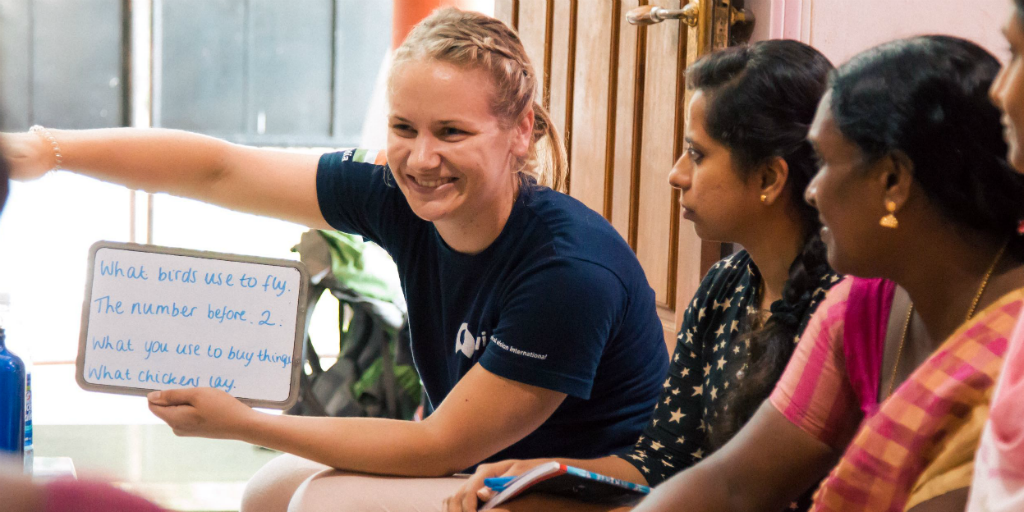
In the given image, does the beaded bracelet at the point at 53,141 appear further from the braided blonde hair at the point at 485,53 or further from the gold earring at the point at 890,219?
the gold earring at the point at 890,219

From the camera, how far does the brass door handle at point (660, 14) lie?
1899 mm

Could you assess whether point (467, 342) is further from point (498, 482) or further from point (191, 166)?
point (191, 166)

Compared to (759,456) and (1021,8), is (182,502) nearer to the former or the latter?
(759,456)

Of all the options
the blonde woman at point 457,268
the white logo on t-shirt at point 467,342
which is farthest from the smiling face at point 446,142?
the white logo on t-shirt at point 467,342

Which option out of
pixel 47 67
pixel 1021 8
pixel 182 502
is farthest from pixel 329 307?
pixel 1021 8

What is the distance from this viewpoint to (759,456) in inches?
38.2

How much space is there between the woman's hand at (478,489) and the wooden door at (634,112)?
82cm

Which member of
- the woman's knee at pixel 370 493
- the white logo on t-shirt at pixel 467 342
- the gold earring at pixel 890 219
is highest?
the gold earring at pixel 890 219

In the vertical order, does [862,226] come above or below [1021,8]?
below

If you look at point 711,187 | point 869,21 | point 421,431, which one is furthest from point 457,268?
point 869,21

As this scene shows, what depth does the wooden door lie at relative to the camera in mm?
1963

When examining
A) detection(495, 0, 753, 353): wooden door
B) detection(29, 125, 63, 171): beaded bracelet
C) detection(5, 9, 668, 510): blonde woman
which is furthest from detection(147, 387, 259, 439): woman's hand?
detection(495, 0, 753, 353): wooden door

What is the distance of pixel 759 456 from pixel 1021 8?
0.51 metres

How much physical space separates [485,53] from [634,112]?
897mm
